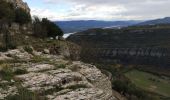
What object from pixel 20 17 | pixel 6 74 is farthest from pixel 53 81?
pixel 20 17

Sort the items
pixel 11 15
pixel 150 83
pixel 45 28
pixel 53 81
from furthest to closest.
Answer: pixel 150 83 < pixel 45 28 < pixel 11 15 < pixel 53 81

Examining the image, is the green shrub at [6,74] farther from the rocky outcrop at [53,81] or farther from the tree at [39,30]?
the tree at [39,30]

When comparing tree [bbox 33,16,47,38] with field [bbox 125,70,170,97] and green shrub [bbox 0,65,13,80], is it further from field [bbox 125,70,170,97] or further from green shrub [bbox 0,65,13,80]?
green shrub [bbox 0,65,13,80]

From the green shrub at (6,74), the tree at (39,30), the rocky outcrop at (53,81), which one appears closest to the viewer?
the rocky outcrop at (53,81)

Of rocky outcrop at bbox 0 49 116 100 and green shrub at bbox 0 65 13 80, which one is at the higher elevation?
green shrub at bbox 0 65 13 80

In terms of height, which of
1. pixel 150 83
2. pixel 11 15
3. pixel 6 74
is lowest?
pixel 150 83

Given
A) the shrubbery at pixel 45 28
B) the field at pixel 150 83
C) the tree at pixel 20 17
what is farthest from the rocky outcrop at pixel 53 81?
the field at pixel 150 83

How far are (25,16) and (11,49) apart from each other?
116 ft

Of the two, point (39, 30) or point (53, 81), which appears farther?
point (39, 30)

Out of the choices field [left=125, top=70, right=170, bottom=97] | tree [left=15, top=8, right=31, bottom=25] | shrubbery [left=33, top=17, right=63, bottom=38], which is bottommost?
field [left=125, top=70, right=170, bottom=97]

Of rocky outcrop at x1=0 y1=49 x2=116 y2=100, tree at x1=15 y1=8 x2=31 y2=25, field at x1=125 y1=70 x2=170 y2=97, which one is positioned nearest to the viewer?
rocky outcrop at x1=0 y1=49 x2=116 y2=100

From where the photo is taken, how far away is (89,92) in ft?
83.4

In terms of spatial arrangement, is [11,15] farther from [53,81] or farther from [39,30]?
[53,81]

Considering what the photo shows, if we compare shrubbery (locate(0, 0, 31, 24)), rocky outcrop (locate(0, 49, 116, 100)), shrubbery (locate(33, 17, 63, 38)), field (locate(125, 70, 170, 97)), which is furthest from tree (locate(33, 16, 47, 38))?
field (locate(125, 70, 170, 97))
